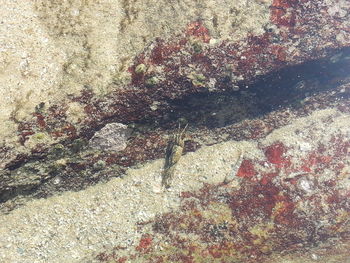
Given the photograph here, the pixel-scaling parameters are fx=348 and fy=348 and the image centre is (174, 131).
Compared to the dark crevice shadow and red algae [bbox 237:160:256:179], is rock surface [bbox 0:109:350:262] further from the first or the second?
the dark crevice shadow

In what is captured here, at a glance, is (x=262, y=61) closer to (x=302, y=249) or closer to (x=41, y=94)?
(x=302, y=249)

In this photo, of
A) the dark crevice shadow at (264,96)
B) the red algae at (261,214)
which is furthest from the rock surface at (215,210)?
the dark crevice shadow at (264,96)

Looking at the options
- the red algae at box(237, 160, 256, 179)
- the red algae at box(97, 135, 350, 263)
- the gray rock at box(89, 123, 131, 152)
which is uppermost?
the gray rock at box(89, 123, 131, 152)

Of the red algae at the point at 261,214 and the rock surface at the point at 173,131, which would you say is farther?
the red algae at the point at 261,214

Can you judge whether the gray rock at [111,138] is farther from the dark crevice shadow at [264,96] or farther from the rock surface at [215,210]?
the rock surface at [215,210]

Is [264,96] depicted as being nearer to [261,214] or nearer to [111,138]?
[261,214]

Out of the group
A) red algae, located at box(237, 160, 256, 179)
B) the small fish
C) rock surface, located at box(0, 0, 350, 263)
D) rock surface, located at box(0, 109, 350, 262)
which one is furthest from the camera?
red algae, located at box(237, 160, 256, 179)

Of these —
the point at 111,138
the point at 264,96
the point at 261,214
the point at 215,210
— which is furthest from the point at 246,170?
the point at 111,138

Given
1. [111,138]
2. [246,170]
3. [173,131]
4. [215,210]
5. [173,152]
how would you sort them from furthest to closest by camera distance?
[246,170] < [173,152] < [173,131] < [215,210] < [111,138]

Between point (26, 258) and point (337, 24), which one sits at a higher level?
point (337, 24)

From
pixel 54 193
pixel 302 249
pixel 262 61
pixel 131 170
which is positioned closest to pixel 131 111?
pixel 131 170

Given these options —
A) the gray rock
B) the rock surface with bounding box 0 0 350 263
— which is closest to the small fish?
the rock surface with bounding box 0 0 350 263
